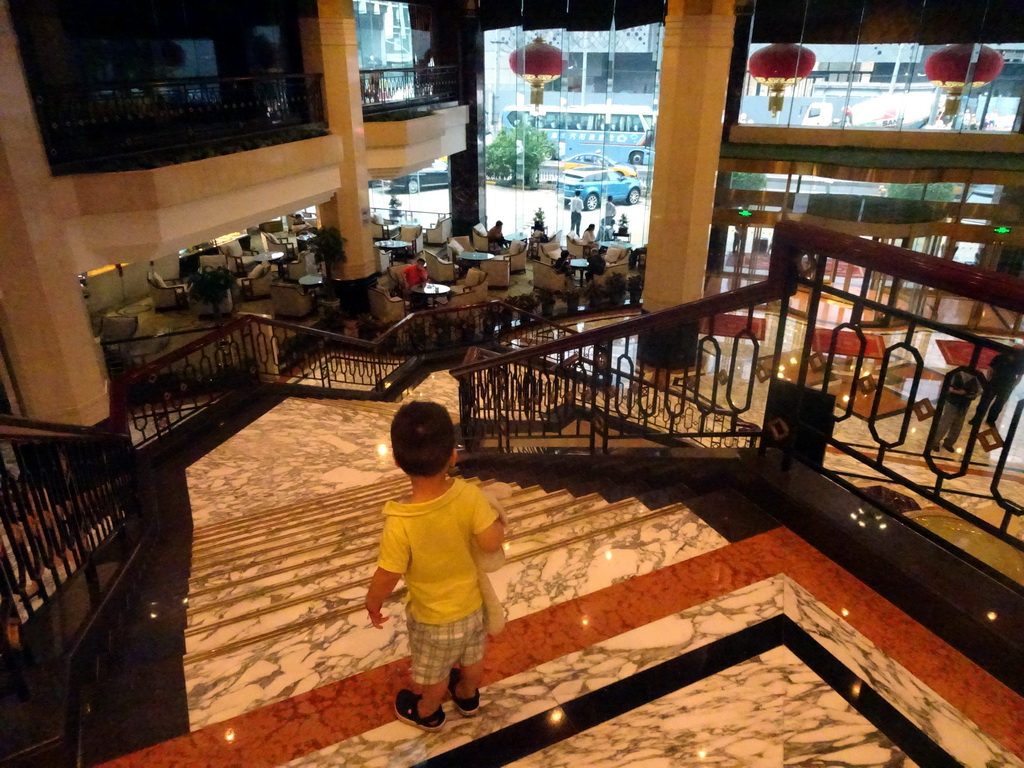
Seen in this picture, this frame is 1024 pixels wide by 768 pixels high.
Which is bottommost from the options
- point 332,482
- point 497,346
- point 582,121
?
point 497,346

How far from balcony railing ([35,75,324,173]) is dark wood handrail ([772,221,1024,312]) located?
687cm

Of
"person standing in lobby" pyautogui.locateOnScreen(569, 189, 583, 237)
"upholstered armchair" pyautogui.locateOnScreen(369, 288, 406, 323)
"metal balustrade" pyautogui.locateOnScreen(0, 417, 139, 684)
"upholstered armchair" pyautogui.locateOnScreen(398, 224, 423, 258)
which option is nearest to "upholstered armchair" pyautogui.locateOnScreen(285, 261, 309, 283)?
"upholstered armchair" pyautogui.locateOnScreen(369, 288, 406, 323)

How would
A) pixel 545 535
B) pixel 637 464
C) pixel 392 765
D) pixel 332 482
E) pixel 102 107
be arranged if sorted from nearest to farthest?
pixel 392 765
pixel 545 535
pixel 637 464
pixel 332 482
pixel 102 107

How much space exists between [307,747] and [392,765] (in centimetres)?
25

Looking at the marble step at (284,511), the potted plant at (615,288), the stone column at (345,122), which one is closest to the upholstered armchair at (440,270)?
the stone column at (345,122)

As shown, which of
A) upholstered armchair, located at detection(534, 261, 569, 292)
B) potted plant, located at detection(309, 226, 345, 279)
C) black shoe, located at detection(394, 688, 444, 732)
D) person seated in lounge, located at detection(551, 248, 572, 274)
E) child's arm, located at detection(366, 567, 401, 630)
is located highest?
child's arm, located at detection(366, 567, 401, 630)

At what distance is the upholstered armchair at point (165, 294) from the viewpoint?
11758 millimetres

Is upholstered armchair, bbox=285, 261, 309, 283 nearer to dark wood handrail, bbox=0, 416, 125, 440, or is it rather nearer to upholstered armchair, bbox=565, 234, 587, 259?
upholstered armchair, bbox=565, 234, 587, 259

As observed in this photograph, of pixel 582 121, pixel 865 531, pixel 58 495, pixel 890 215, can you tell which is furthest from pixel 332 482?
pixel 582 121

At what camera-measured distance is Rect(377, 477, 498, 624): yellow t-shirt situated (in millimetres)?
1696

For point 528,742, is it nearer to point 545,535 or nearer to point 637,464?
point 545,535

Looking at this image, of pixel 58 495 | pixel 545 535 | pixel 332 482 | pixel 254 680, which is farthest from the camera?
pixel 332 482

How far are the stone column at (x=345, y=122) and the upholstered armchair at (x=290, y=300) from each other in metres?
0.61

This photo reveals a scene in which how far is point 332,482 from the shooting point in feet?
15.6
